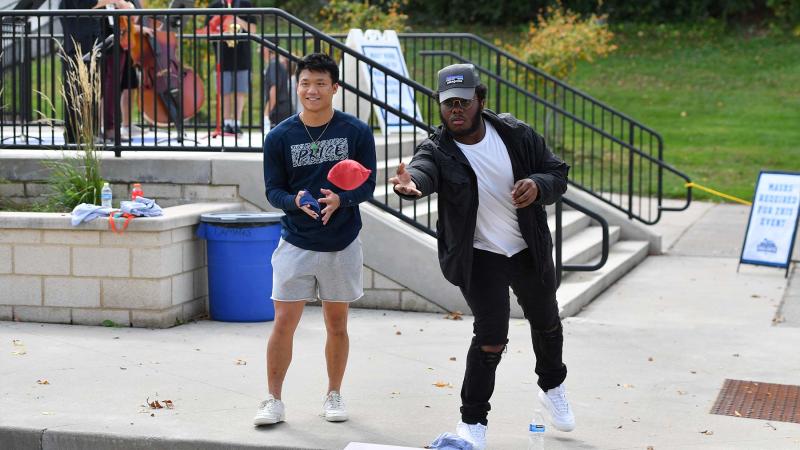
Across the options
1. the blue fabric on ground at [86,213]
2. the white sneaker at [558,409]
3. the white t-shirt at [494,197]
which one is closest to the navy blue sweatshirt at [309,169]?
the white t-shirt at [494,197]

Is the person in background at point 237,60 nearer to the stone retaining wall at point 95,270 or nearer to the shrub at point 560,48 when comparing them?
the stone retaining wall at point 95,270

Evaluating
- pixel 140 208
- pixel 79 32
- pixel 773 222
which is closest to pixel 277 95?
pixel 140 208

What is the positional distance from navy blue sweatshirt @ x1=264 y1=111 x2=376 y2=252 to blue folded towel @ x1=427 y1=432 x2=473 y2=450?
3.55 feet

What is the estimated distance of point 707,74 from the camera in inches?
1129

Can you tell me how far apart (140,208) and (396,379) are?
2485 mm

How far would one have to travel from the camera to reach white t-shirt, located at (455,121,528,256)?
551 cm

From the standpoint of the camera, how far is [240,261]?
8.66m

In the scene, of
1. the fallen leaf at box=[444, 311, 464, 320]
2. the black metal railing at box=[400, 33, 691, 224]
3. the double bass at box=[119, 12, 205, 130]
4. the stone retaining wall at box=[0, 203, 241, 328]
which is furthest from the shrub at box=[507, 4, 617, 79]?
the stone retaining wall at box=[0, 203, 241, 328]

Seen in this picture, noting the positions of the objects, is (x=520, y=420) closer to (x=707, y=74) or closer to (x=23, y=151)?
(x=23, y=151)

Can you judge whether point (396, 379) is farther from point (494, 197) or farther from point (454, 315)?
point (454, 315)

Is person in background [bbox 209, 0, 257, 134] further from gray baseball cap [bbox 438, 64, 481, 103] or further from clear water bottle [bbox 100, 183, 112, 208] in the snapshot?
gray baseball cap [bbox 438, 64, 481, 103]

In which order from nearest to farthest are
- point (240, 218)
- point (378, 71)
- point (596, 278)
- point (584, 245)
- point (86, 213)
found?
point (86, 213), point (240, 218), point (596, 278), point (584, 245), point (378, 71)

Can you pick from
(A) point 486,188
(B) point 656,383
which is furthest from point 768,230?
(A) point 486,188

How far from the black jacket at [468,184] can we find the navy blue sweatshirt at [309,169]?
50cm
